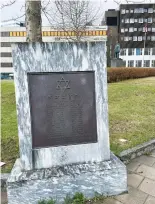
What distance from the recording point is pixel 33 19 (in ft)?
13.3

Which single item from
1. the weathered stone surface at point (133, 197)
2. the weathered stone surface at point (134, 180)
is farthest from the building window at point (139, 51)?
the weathered stone surface at point (133, 197)

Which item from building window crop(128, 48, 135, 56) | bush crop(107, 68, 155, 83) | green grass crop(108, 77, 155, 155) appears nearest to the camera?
green grass crop(108, 77, 155, 155)

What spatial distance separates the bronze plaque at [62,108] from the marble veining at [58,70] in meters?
0.07

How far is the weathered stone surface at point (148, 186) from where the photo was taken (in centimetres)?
314

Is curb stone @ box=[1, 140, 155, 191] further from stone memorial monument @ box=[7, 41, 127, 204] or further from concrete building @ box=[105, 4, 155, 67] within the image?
concrete building @ box=[105, 4, 155, 67]

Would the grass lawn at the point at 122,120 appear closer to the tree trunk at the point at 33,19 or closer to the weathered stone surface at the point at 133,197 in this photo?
the weathered stone surface at the point at 133,197

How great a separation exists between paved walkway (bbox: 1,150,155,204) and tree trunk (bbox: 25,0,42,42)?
2.79 metres

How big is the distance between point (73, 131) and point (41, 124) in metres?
0.43

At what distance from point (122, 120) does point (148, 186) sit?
269cm

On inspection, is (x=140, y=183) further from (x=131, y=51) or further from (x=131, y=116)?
(x=131, y=51)

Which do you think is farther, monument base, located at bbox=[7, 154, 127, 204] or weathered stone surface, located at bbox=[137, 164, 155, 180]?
weathered stone surface, located at bbox=[137, 164, 155, 180]

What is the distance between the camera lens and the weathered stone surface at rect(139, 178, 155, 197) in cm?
314

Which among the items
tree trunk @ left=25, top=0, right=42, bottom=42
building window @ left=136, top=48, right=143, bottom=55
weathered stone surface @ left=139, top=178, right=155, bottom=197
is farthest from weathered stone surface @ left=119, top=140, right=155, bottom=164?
building window @ left=136, top=48, right=143, bottom=55

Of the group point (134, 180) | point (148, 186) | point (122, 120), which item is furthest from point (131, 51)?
point (148, 186)
